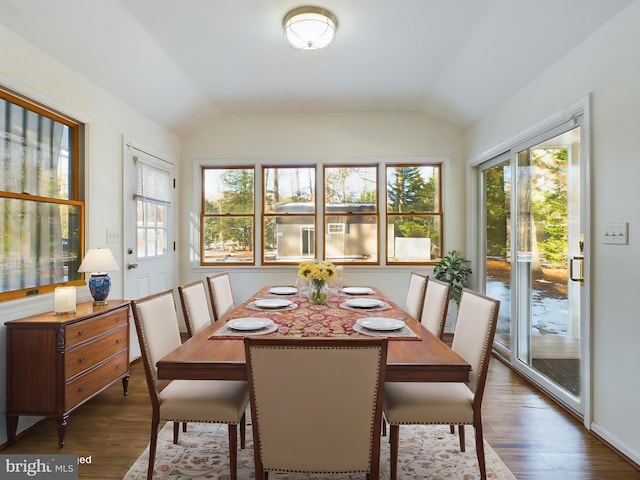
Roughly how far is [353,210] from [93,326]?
3.10 meters

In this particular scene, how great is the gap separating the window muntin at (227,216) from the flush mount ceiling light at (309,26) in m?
2.16

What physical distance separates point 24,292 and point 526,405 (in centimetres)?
373

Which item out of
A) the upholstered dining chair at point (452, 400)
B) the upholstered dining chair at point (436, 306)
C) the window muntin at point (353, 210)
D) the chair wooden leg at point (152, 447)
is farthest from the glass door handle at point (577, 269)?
the chair wooden leg at point (152, 447)

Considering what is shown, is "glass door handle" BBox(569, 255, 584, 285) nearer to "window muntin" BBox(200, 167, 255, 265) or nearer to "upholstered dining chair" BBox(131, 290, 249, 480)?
"upholstered dining chair" BBox(131, 290, 249, 480)

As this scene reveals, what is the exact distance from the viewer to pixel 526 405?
8.48 ft

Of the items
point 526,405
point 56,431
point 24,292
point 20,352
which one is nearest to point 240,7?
point 24,292

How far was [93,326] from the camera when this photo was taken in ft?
7.70

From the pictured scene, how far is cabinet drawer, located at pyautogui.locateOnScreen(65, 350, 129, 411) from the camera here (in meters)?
2.13

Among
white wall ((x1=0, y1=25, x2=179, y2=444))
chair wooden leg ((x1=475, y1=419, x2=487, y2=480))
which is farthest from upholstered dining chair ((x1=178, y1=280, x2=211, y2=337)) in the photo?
chair wooden leg ((x1=475, y1=419, x2=487, y2=480))

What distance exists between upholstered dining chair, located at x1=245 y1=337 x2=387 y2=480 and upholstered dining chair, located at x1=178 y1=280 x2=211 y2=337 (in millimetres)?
1106

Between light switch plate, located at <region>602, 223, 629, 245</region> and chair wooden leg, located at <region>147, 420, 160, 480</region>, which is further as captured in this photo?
light switch plate, located at <region>602, 223, 629, 245</region>

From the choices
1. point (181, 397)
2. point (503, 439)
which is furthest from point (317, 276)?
point (503, 439)

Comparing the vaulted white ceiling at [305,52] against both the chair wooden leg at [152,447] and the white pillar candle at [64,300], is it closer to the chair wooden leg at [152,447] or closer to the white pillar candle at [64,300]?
the white pillar candle at [64,300]

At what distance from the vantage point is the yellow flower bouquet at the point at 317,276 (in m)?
2.40
